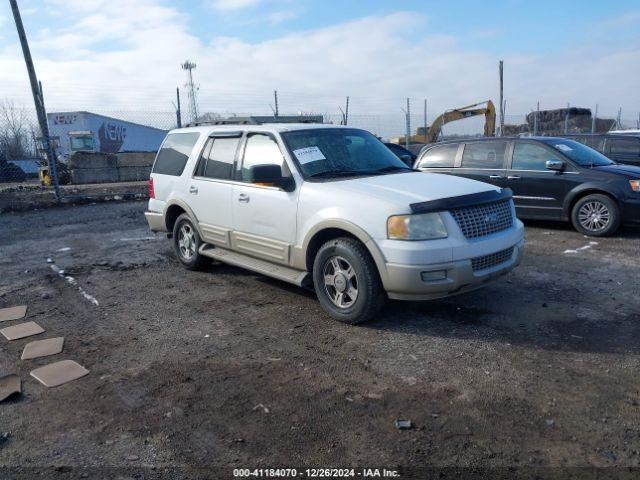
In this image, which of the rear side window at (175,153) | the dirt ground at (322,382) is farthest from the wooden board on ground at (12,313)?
the rear side window at (175,153)

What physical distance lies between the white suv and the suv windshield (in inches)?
0.6

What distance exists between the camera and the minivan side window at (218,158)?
5.85 meters

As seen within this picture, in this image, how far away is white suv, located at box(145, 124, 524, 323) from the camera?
4195mm

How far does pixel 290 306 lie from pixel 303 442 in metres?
2.42

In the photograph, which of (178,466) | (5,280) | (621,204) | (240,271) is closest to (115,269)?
(5,280)

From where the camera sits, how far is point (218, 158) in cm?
604

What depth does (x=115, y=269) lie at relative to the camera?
6.97 m

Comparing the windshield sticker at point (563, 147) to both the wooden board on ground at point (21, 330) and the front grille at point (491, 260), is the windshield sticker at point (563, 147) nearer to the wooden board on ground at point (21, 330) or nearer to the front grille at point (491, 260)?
the front grille at point (491, 260)

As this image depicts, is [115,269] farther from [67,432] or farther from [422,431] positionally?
[422,431]

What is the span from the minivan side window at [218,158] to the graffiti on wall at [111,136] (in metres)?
34.2

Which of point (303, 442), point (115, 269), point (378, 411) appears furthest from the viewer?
point (115, 269)

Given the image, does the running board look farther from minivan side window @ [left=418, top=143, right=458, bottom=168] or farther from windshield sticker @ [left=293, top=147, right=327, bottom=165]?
minivan side window @ [left=418, top=143, right=458, bottom=168]

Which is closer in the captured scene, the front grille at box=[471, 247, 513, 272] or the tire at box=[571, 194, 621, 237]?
the front grille at box=[471, 247, 513, 272]

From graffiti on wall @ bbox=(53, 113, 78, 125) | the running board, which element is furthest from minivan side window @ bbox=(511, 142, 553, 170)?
graffiti on wall @ bbox=(53, 113, 78, 125)
